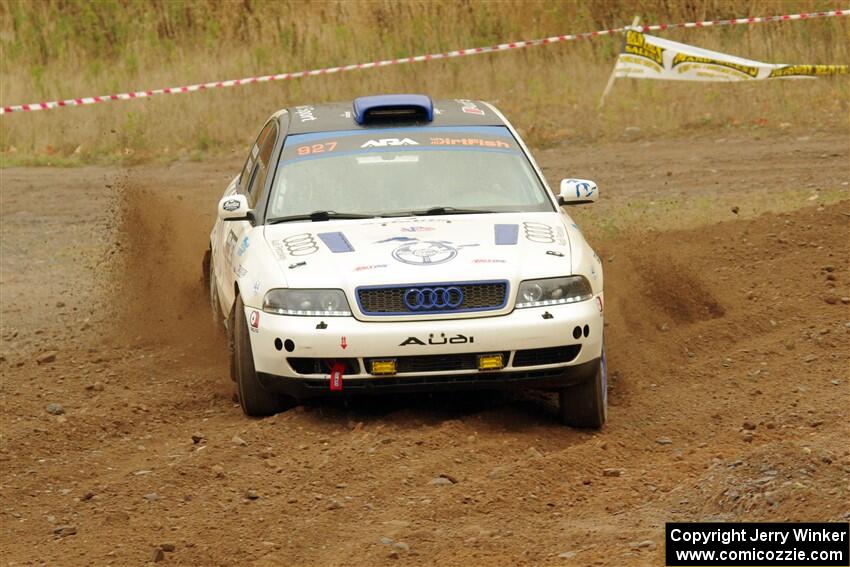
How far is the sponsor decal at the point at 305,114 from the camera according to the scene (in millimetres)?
9461

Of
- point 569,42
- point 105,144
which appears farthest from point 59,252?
point 569,42

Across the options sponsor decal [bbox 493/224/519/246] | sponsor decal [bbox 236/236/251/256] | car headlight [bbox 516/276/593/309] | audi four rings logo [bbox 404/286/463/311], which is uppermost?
sponsor decal [bbox 493/224/519/246]

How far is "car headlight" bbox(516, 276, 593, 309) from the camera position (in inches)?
294

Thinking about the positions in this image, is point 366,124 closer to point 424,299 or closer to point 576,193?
point 576,193

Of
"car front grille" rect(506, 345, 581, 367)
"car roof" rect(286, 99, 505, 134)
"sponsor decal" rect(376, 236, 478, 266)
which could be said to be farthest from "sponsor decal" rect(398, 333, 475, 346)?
"car roof" rect(286, 99, 505, 134)

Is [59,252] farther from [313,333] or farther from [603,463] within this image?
[603,463]

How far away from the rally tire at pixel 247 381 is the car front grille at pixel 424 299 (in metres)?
0.75

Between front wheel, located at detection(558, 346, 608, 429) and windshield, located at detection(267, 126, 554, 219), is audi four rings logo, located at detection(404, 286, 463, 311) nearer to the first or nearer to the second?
front wheel, located at detection(558, 346, 608, 429)

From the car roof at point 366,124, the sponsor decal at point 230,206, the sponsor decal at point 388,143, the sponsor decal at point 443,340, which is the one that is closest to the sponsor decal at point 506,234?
the sponsor decal at point 443,340

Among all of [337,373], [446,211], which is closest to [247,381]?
[337,373]

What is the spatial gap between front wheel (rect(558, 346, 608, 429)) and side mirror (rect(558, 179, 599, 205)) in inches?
47.6

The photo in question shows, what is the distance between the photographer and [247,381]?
7.84 metres

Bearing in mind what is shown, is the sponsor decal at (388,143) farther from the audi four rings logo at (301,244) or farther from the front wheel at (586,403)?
the front wheel at (586,403)

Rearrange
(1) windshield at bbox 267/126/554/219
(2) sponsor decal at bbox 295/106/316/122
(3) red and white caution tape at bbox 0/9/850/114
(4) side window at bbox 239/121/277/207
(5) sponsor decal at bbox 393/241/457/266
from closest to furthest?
(5) sponsor decal at bbox 393/241/457/266
(1) windshield at bbox 267/126/554/219
(4) side window at bbox 239/121/277/207
(2) sponsor decal at bbox 295/106/316/122
(3) red and white caution tape at bbox 0/9/850/114
